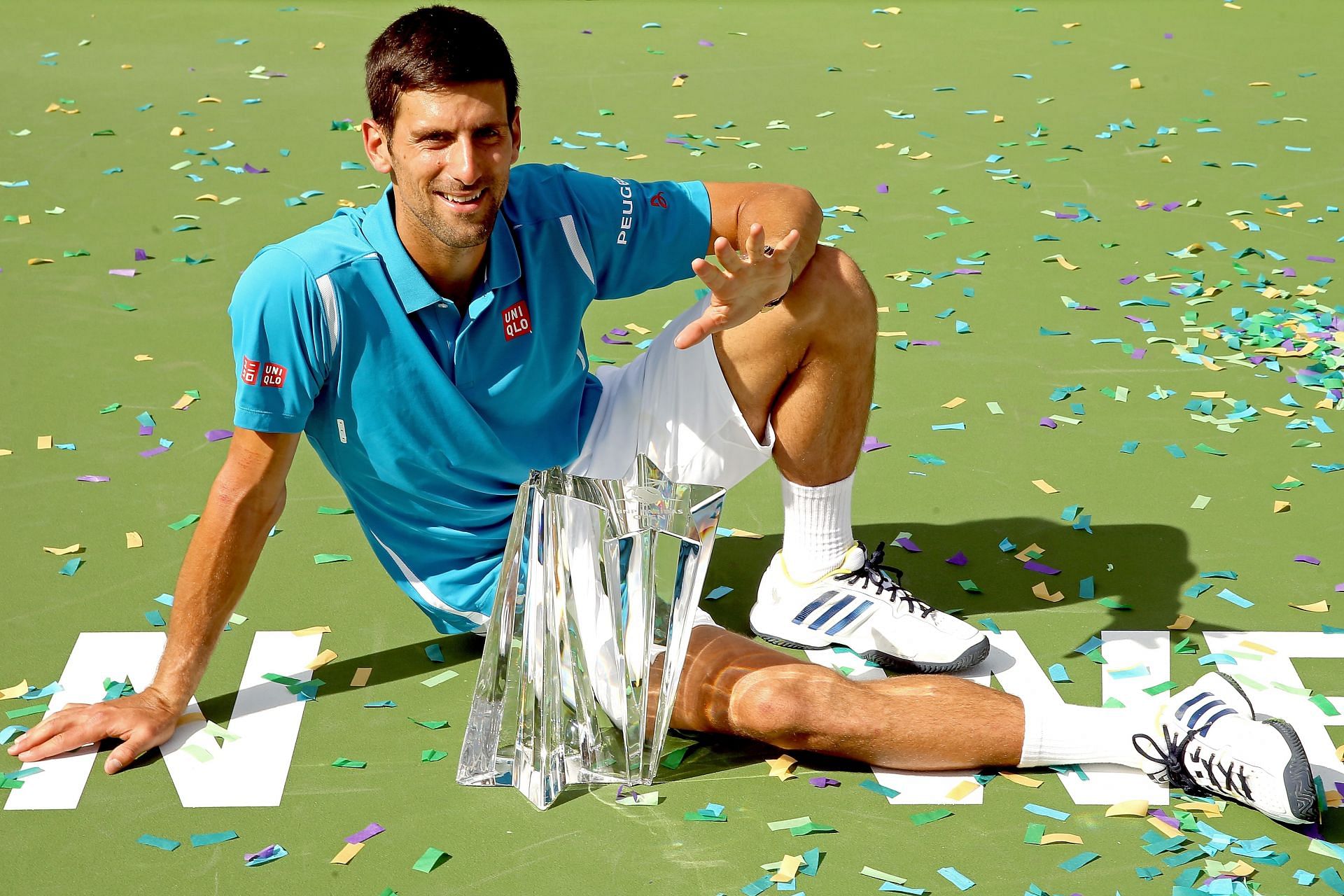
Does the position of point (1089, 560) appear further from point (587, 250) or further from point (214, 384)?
point (214, 384)

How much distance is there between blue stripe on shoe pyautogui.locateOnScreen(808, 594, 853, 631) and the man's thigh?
0.78ft

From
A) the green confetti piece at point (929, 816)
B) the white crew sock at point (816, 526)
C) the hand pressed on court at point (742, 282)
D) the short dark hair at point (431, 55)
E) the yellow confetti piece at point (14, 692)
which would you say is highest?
the short dark hair at point (431, 55)

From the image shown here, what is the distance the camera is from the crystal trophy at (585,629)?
2355mm

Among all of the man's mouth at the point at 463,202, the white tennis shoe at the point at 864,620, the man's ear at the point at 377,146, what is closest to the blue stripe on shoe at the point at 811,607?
the white tennis shoe at the point at 864,620

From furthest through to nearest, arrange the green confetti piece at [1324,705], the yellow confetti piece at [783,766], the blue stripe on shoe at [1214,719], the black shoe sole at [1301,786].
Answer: the green confetti piece at [1324,705] → the yellow confetti piece at [783,766] → the blue stripe on shoe at [1214,719] → the black shoe sole at [1301,786]

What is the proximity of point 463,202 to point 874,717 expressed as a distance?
43.8 inches

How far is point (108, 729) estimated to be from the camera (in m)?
2.45

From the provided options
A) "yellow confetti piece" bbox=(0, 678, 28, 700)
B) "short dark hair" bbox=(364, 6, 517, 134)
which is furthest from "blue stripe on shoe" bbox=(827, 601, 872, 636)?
"yellow confetti piece" bbox=(0, 678, 28, 700)

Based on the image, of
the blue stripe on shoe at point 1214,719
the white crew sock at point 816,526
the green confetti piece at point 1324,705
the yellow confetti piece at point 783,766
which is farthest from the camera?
the white crew sock at point 816,526

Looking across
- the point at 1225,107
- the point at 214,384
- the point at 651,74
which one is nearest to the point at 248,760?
the point at 214,384

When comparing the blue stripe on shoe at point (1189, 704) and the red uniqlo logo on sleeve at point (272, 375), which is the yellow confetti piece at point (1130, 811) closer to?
the blue stripe on shoe at point (1189, 704)

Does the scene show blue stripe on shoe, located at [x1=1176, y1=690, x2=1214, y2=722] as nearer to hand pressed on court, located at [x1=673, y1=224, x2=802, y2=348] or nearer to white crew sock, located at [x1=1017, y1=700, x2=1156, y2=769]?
white crew sock, located at [x1=1017, y1=700, x2=1156, y2=769]

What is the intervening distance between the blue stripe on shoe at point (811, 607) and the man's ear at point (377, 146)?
1.15m

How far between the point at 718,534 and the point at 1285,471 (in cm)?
134
